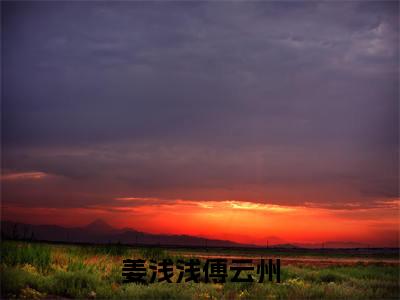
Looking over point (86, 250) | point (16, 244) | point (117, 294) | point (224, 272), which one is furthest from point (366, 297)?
point (16, 244)

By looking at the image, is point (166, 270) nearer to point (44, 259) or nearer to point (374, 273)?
point (44, 259)

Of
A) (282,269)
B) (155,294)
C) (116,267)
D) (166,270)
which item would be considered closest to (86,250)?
(116,267)

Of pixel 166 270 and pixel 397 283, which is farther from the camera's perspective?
pixel 397 283

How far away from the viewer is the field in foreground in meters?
17.4

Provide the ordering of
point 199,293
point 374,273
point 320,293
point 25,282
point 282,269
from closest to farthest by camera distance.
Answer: point 25,282
point 199,293
point 320,293
point 282,269
point 374,273

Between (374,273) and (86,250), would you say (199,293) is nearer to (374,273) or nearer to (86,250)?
(86,250)

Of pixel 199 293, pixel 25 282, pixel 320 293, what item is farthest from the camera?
pixel 320 293

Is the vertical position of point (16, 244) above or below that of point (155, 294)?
above

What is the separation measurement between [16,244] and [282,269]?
37.2ft

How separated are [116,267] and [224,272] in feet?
13.1

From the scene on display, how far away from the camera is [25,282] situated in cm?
1727

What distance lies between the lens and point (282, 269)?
24.8m

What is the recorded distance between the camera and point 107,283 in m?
18.9

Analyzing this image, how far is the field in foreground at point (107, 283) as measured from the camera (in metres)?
17.4
